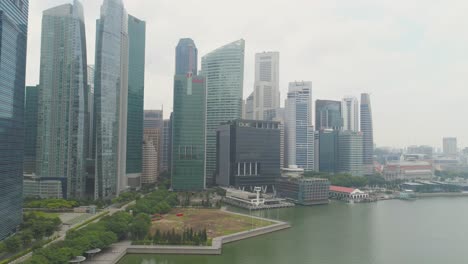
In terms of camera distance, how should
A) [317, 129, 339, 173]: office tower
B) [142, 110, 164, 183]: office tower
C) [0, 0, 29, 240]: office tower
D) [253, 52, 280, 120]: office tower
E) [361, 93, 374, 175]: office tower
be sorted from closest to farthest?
[0, 0, 29, 240]: office tower → [142, 110, 164, 183]: office tower → [317, 129, 339, 173]: office tower → [361, 93, 374, 175]: office tower → [253, 52, 280, 120]: office tower

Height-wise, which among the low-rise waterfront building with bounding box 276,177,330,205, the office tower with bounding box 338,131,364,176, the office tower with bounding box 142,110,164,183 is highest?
the office tower with bounding box 142,110,164,183

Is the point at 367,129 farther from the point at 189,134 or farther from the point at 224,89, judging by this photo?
the point at 189,134

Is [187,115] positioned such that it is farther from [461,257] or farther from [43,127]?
[461,257]

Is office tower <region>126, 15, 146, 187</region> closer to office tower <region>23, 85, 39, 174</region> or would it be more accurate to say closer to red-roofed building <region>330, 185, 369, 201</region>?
office tower <region>23, 85, 39, 174</region>

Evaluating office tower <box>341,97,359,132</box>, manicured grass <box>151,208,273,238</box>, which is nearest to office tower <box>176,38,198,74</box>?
office tower <box>341,97,359,132</box>

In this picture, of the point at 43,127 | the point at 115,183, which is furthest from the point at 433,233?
the point at 43,127

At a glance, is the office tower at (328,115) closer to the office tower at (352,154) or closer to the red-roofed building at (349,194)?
the office tower at (352,154)
